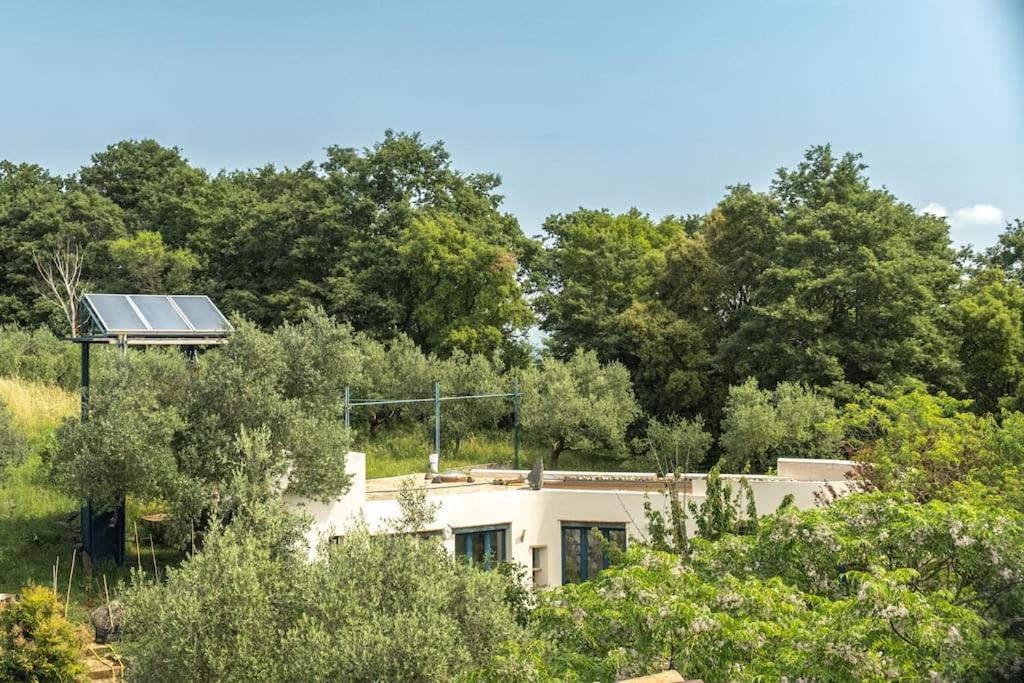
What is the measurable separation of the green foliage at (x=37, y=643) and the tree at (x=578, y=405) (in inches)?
717

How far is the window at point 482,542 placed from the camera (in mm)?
20359

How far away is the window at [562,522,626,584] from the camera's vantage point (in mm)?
20719

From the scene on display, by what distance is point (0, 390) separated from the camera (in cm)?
2706

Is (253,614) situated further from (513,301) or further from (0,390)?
(513,301)

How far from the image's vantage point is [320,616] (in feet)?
32.1

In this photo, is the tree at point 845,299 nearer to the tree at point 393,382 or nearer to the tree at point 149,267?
the tree at point 393,382

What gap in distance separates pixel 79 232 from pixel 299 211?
432 inches

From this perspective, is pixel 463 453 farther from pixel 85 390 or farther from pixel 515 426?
pixel 85 390

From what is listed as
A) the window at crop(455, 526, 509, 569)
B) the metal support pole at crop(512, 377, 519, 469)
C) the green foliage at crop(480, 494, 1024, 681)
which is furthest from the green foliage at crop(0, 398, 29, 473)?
the metal support pole at crop(512, 377, 519, 469)

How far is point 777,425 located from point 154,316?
54.6 feet

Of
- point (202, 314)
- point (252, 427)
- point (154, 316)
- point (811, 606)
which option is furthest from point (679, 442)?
point (811, 606)

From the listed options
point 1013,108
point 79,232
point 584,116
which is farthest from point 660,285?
point 1013,108

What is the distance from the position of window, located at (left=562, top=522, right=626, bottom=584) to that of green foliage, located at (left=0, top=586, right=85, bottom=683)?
10.0m

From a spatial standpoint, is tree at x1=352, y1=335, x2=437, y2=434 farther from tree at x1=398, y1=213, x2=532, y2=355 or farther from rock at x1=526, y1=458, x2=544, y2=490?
rock at x1=526, y1=458, x2=544, y2=490
